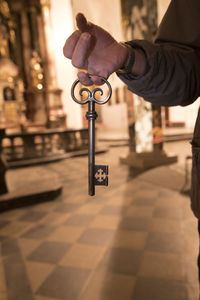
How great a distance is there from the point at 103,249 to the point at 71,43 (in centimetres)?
190

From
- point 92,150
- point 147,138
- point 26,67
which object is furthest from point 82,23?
point 26,67

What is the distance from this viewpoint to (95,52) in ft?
→ 1.81

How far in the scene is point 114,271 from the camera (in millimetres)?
1805

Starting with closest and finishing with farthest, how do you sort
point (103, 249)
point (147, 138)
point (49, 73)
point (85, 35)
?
point (85, 35)
point (103, 249)
point (147, 138)
point (49, 73)

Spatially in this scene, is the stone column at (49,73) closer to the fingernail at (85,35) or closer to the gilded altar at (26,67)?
the gilded altar at (26,67)

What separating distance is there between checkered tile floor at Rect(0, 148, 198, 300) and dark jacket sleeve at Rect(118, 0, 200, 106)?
26cm

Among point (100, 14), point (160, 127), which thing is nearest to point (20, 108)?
point (160, 127)

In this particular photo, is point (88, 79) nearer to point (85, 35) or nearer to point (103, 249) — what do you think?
point (85, 35)

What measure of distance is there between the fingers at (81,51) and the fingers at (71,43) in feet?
0.07

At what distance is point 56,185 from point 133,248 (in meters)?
1.96

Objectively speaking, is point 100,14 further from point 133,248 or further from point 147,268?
point 133,248

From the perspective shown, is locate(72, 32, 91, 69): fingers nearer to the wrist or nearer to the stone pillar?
the wrist

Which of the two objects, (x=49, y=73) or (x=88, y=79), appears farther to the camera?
(x=49, y=73)

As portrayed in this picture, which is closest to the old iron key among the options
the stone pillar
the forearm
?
the forearm
